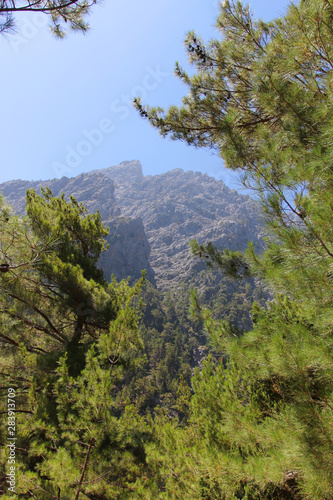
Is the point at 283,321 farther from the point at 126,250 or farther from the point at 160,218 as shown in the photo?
the point at 160,218

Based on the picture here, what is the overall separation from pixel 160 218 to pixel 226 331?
5788 inches

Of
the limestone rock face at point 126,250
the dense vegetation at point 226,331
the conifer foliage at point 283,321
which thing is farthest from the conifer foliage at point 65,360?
the limestone rock face at point 126,250

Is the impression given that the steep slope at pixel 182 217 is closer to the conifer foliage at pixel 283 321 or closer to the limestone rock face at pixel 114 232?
the limestone rock face at pixel 114 232

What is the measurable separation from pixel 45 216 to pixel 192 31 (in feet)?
15.6

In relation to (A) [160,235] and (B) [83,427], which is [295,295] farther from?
(A) [160,235]

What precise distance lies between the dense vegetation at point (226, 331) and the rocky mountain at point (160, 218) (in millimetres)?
69038

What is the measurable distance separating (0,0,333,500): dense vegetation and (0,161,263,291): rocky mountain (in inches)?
2718

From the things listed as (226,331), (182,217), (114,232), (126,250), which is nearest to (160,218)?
(182,217)

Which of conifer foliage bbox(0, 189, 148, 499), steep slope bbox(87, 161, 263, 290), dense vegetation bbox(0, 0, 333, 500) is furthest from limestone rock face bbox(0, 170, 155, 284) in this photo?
dense vegetation bbox(0, 0, 333, 500)

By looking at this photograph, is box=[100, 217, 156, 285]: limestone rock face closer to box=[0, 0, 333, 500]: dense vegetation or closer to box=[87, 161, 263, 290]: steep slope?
box=[87, 161, 263, 290]: steep slope

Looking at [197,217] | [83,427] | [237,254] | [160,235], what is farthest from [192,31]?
[197,217]

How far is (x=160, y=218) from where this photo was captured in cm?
14875

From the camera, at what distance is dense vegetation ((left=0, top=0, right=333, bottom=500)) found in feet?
5.38

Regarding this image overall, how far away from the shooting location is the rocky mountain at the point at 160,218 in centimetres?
10038
